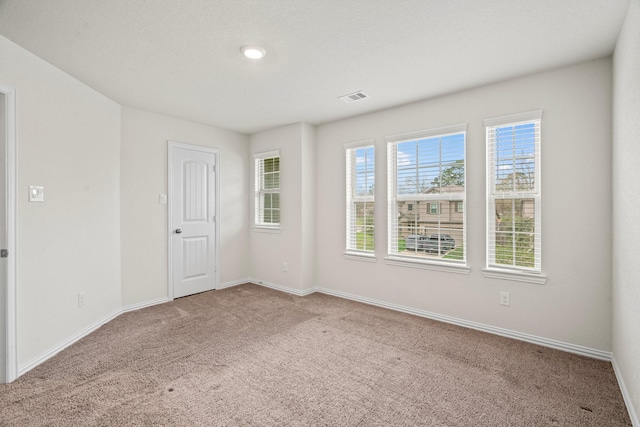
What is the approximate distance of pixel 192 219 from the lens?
453 cm

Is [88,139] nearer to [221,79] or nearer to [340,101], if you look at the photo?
[221,79]

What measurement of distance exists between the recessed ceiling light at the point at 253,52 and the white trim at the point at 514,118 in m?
2.26

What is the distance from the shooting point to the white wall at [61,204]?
2434mm

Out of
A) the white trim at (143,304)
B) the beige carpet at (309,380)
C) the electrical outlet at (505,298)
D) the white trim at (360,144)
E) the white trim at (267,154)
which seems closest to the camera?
the beige carpet at (309,380)

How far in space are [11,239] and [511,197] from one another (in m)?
4.22

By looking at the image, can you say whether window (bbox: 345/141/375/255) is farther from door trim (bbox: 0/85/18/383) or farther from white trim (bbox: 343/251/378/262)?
door trim (bbox: 0/85/18/383)

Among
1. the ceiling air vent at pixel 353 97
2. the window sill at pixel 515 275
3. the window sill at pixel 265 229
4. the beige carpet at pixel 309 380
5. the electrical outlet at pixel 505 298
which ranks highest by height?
the ceiling air vent at pixel 353 97

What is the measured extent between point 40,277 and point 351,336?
2.76 meters

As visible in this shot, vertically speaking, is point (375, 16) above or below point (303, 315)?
above

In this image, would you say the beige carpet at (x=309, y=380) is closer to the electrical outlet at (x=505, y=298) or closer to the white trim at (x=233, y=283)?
the electrical outlet at (x=505, y=298)

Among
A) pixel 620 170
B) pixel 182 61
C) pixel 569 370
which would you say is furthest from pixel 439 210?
pixel 182 61

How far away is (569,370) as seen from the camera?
2.43m

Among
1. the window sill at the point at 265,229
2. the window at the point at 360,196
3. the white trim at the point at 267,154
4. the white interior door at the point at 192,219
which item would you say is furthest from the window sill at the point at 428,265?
the white interior door at the point at 192,219

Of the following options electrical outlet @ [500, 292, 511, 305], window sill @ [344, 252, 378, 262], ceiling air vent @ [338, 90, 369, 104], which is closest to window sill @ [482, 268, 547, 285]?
electrical outlet @ [500, 292, 511, 305]
